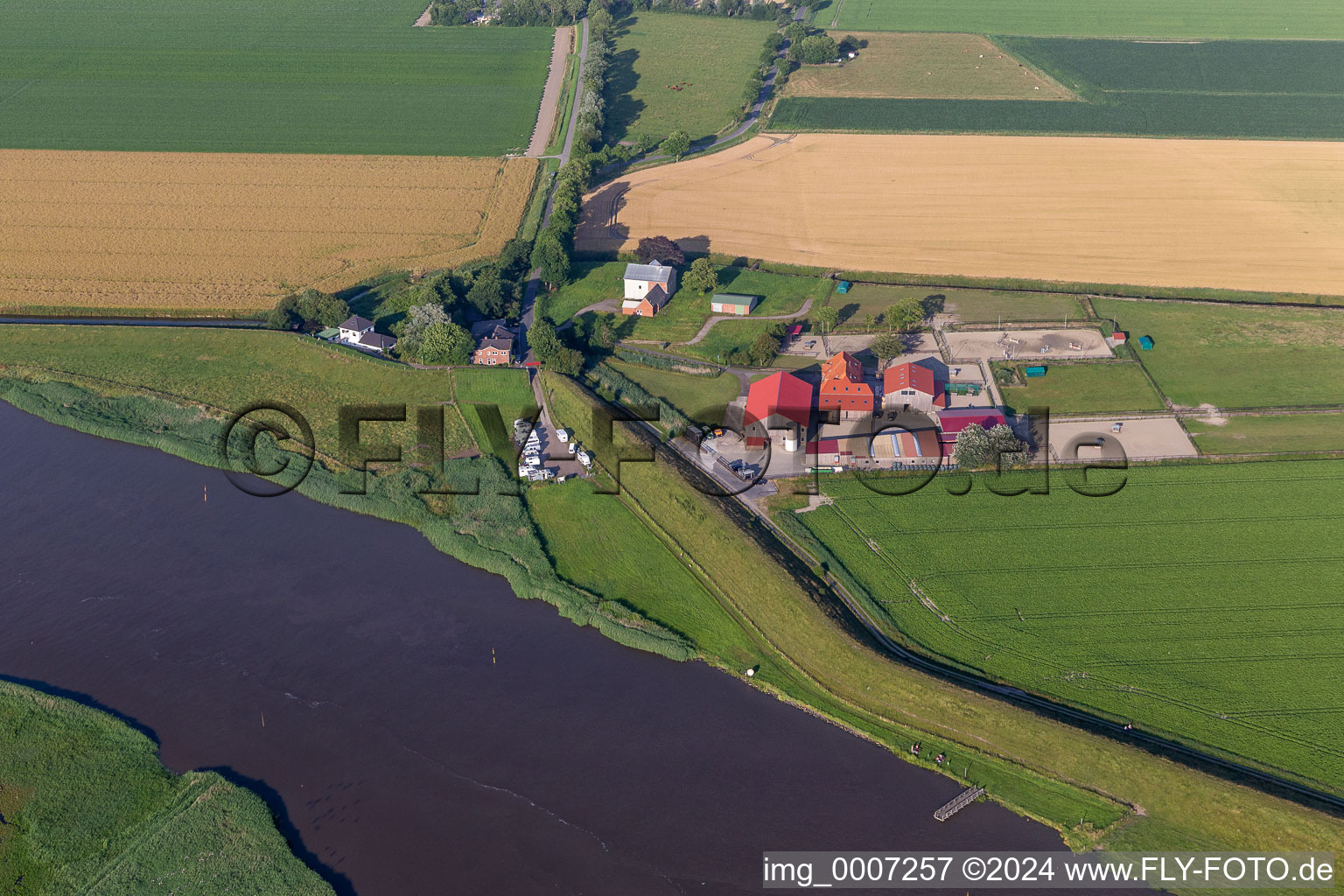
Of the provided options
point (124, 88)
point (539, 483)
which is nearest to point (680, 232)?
point (539, 483)

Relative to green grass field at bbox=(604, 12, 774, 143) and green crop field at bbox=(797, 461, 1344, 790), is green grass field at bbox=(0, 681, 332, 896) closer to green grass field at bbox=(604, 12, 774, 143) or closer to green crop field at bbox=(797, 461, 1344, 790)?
green crop field at bbox=(797, 461, 1344, 790)

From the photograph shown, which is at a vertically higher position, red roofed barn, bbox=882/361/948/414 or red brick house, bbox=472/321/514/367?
red brick house, bbox=472/321/514/367

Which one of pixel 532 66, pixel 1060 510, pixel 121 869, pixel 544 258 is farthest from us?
pixel 532 66

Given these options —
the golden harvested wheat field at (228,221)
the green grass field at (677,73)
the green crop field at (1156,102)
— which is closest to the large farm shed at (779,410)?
the golden harvested wheat field at (228,221)

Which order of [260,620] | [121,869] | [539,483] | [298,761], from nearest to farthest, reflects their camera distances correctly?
1. [121,869]
2. [298,761]
3. [260,620]
4. [539,483]

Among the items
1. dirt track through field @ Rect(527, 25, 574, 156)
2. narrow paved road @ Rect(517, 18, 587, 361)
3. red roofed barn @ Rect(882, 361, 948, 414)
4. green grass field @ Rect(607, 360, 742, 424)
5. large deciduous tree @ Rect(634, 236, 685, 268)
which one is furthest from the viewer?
dirt track through field @ Rect(527, 25, 574, 156)

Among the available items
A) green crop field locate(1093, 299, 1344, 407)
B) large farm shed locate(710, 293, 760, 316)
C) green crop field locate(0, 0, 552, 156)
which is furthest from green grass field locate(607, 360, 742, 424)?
green crop field locate(0, 0, 552, 156)

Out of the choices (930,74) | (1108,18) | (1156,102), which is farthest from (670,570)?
(1108,18)

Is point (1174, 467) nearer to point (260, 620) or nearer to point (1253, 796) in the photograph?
point (1253, 796)

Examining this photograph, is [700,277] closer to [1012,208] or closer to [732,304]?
[732,304]
